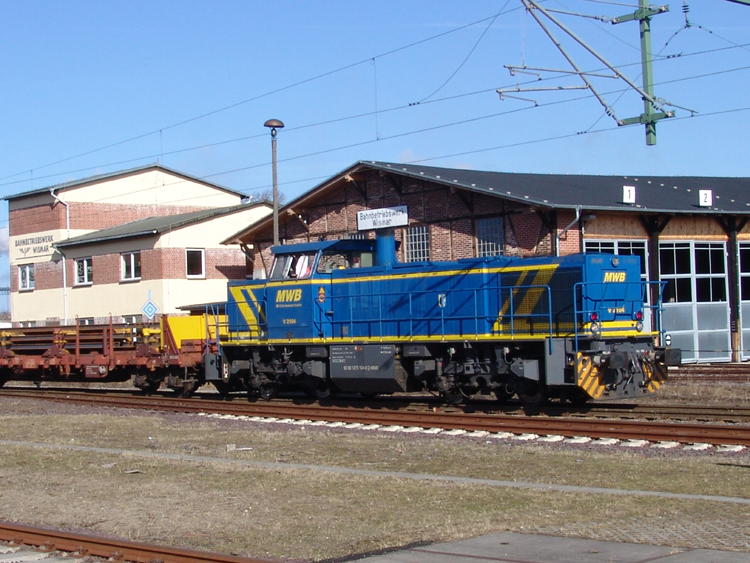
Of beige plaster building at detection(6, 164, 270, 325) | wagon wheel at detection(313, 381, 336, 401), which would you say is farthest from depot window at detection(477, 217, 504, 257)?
beige plaster building at detection(6, 164, 270, 325)

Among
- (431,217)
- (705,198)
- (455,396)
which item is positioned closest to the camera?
(455,396)

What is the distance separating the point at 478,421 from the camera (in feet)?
51.7

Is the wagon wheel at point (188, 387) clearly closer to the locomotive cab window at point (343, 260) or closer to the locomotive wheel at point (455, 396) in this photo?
the locomotive cab window at point (343, 260)

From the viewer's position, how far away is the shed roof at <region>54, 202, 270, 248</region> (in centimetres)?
4069

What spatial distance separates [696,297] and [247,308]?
55.2 feet

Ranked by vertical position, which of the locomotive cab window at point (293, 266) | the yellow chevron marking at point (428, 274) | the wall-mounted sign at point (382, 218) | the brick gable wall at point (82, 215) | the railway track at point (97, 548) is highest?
the brick gable wall at point (82, 215)

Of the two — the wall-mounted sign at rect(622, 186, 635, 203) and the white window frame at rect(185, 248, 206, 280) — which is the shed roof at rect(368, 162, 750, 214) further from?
the white window frame at rect(185, 248, 206, 280)

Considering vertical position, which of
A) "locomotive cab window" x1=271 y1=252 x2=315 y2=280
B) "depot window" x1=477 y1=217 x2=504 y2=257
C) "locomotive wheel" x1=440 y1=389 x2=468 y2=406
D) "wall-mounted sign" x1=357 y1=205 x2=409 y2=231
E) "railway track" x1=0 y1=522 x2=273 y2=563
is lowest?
"railway track" x1=0 y1=522 x2=273 y2=563

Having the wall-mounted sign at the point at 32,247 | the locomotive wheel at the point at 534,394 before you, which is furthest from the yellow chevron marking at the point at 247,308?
the wall-mounted sign at the point at 32,247

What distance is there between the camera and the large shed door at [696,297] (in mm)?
30000

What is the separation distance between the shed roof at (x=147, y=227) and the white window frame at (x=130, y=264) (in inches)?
37.8

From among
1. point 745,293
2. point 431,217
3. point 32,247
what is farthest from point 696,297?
point 32,247

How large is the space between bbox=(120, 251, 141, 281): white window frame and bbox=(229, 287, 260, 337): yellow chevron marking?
21714mm

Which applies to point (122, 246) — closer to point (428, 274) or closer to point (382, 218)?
point (382, 218)
